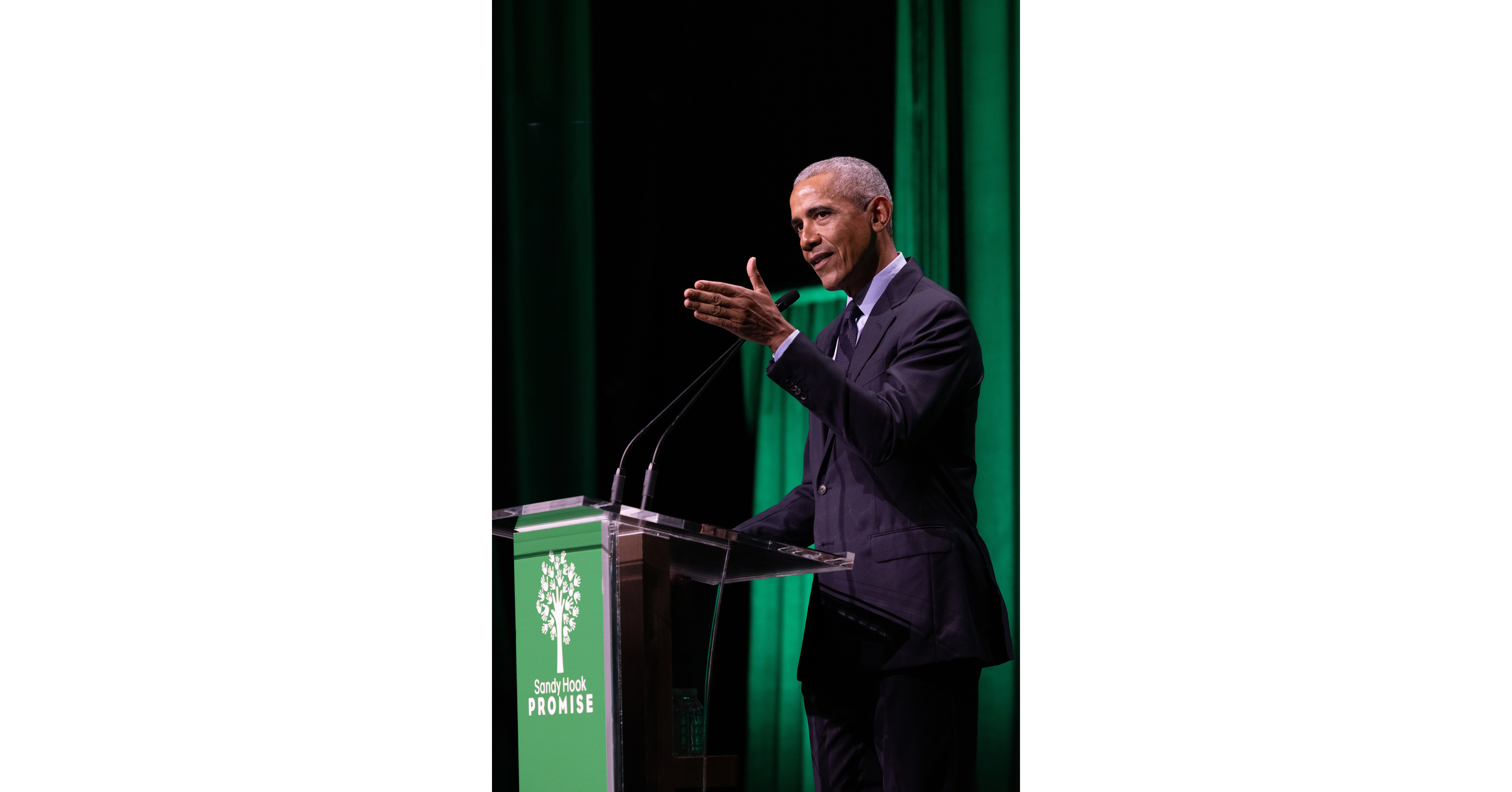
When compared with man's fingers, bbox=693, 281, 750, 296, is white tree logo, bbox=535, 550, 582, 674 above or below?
below

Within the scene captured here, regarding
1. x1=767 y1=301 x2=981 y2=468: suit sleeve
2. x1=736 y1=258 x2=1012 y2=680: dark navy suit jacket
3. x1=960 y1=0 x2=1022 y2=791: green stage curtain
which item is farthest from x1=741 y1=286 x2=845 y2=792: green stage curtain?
x1=767 y1=301 x2=981 y2=468: suit sleeve

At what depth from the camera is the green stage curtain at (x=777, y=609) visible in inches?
132

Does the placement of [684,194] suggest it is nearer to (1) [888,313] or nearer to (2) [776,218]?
(2) [776,218]

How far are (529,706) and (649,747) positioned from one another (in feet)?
0.99

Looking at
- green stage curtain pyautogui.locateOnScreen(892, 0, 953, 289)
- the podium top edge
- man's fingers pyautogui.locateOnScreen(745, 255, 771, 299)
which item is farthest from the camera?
green stage curtain pyautogui.locateOnScreen(892, 0, 953, 289)

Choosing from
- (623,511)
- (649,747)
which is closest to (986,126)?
(623,511)

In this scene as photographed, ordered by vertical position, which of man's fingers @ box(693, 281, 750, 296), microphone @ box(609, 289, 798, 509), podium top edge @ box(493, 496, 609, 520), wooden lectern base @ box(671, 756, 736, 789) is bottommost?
wooden lectern base @ box(671, 756, 736, 789)

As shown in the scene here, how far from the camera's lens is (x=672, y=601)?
221 centimetres

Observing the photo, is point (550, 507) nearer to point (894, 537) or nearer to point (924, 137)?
point (894, 537)

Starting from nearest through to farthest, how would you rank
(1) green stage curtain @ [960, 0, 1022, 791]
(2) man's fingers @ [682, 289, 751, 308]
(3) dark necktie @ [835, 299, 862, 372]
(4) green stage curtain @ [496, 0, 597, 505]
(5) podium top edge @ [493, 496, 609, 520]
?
(5) podium top edge @ [493, 496, 609, 520]
(2) man's fingers @ [682, 289, 751, 308]
(3) dark necktie @ [835, 299, 862, 372]
(1) green stage curtain @ [960, 0, 1022, 791]
(4) green stage curtain @ [496, 0, 597, 505]

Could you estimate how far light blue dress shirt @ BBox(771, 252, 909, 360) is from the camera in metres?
2.71

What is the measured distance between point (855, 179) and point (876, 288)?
261 millimetres

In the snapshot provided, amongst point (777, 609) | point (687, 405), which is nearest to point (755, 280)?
point (687, 405)

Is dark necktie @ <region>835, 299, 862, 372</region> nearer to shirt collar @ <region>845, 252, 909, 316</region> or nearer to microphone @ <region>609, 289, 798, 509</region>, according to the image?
shirt collar @ <region>845, 252, 909, 316</region>
